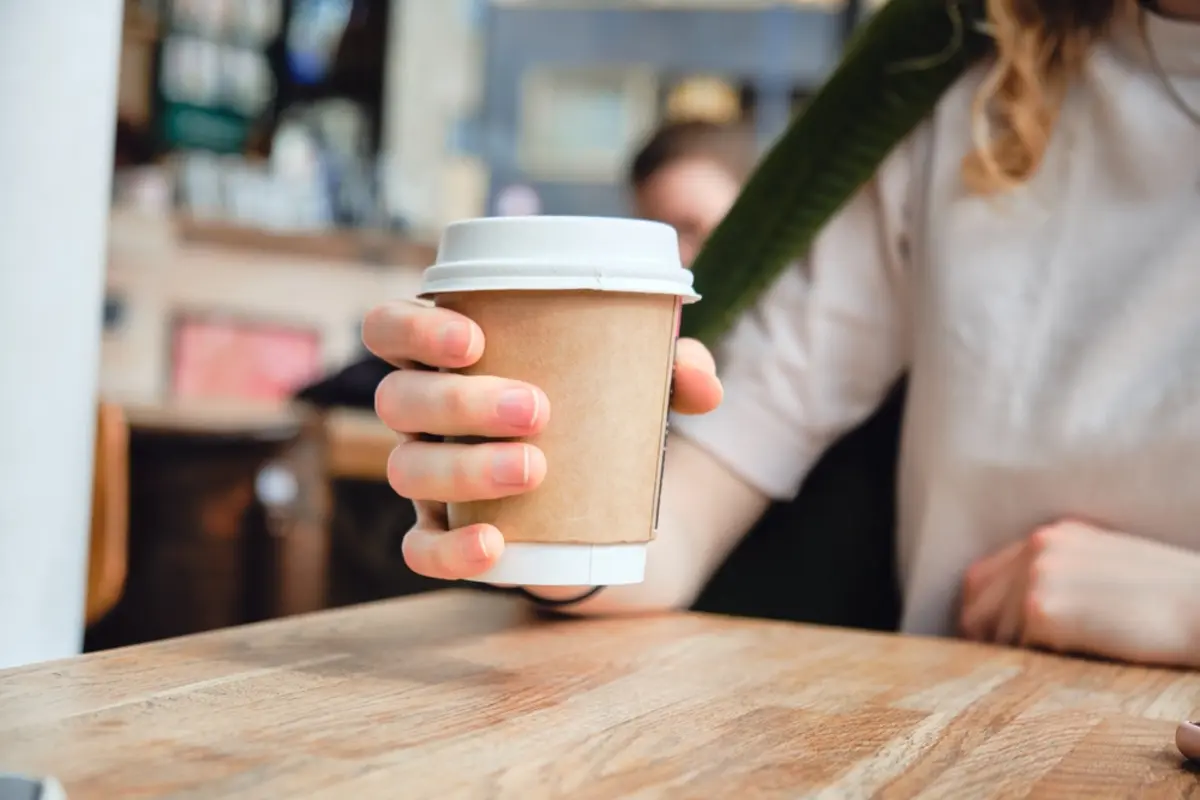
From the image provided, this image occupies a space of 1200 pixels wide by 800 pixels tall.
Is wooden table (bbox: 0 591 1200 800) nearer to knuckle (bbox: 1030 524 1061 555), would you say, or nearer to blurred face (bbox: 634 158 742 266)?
knuckle (bbox: 1030 524 1061 555)

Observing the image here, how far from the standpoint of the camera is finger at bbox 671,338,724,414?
2.24ft

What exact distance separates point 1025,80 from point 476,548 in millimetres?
618

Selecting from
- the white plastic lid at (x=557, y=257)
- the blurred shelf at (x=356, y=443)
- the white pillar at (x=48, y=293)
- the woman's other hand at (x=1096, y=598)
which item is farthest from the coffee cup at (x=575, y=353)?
the blurred shelf at (x=356, y=443)

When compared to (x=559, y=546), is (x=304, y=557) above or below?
below

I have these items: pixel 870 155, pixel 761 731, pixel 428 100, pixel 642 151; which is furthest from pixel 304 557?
pixel 428 100

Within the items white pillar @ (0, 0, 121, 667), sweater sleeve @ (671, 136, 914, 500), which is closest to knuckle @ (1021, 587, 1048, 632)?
sweater sleeve @ (671, 136, 914, 500)

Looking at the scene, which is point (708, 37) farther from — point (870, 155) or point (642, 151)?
point (870, 155)

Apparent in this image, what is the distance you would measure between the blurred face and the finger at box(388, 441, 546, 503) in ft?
6.70

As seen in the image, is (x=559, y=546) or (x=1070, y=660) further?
(x=1070, y=660)

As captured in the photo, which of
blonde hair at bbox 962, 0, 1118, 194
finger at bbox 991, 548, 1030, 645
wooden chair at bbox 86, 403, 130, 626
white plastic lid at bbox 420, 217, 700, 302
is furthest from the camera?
wooden chair at bbox 86, 403, 130, 626

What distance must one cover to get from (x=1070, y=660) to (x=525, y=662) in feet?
1.08

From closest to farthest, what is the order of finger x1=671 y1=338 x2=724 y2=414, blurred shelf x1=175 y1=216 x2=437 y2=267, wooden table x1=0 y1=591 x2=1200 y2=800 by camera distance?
wooden table x1=0 y1=591 x2=1200 y2=800 → finger x1=671 y1=338 x2=724 y2=414 → blurred shelf x1=175 y1=216 x2=437 y2=267

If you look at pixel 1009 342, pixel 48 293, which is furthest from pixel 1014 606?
pixel 48 293

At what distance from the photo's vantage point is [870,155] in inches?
38.6
